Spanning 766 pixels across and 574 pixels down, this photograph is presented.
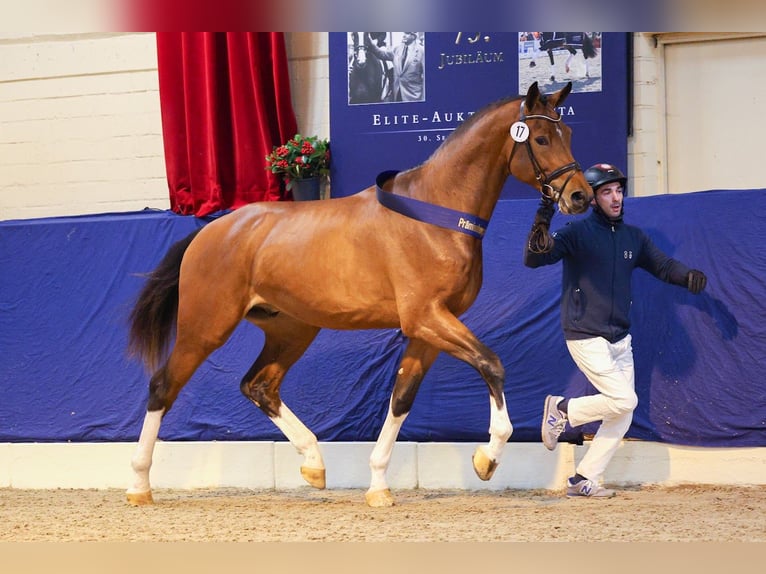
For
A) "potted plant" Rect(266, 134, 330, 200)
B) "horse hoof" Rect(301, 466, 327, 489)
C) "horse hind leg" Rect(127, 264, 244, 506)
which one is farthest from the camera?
"potted plant" Rect(266, 134, 330, 200)

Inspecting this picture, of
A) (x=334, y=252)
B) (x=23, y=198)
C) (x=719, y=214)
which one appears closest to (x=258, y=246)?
(x=334, y=252)

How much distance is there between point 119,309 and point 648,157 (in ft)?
12.0

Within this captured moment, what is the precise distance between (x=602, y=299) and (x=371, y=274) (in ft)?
3.77

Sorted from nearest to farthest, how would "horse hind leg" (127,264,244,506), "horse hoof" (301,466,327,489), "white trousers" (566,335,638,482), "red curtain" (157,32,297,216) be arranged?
"white trousers" (566,335,638,482)
"horse hoof" (301,466,327,489)
"horse hind leg" (127,264,244,506)
"red curtain" (157,32,297,216)

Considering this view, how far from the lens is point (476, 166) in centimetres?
461

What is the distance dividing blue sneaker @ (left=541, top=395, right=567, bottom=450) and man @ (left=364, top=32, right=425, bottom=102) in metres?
2.69

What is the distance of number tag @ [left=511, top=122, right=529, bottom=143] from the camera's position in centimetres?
441

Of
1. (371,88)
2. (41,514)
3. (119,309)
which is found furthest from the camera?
(371,88)

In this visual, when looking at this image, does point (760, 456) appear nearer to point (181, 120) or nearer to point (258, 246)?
point (258, 246)

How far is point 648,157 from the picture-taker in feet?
21.1

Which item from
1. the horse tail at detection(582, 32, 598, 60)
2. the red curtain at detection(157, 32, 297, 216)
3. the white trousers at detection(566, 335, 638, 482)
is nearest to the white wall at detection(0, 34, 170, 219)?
the red curtain at detection(157, 32, 297, 216)

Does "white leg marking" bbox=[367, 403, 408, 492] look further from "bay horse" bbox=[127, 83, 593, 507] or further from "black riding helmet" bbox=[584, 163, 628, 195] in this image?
"black riding helmet" bbox=[584, 163, 628, 195]

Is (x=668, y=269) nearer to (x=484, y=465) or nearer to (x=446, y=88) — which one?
(x=484, y=465)

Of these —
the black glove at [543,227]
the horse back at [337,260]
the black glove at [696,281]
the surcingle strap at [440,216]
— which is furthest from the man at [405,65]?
the black glove at [696,281]
